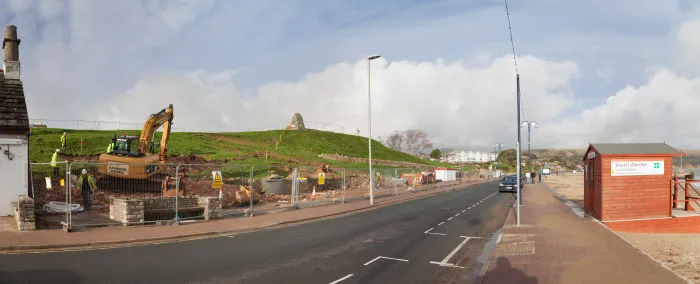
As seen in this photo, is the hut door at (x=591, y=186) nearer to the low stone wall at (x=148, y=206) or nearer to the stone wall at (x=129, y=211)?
the low stone wall at (x=148, y=206)

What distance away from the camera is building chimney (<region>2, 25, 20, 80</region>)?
1870cm

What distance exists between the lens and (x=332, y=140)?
333ft

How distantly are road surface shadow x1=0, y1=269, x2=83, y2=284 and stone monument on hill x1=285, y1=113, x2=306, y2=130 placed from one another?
98.4 meters

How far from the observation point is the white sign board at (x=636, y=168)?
57.7ft

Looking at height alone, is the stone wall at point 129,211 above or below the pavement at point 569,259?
above

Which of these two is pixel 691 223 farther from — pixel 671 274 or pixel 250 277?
pixel 250 277

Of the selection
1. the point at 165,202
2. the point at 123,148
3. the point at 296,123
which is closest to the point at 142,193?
the point at 165,202

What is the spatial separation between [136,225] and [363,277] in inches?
402

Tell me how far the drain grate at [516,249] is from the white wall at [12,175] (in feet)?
53.5

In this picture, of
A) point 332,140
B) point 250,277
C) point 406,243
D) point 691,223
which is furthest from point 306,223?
point 332,140

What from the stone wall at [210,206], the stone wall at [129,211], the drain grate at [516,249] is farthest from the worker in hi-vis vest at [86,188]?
the drain grate at [516,249]

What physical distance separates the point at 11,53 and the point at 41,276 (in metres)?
14.9

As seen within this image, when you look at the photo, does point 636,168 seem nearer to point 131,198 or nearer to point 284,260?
point 284,260

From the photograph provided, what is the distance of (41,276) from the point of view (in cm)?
868
